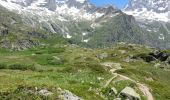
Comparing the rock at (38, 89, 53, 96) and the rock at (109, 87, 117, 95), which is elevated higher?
the rock at (38, 89, 53, 96)

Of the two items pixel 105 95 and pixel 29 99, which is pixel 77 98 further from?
pixel 105 95

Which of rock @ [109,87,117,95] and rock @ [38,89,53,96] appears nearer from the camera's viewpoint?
rock @ [38,89,53,96]

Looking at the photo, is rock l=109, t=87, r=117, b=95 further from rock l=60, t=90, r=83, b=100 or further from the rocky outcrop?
the rocky outcrop

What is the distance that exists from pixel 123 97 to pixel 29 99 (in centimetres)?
1534

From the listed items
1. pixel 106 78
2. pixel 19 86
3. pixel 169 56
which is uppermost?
pixel 19 86

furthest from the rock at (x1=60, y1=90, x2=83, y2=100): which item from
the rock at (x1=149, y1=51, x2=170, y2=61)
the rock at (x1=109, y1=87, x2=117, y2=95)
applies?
the rock at (x1=149, y1=51, x2=170, y2=61)

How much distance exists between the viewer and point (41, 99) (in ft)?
105

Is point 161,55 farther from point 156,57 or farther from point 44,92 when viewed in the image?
point 44,92

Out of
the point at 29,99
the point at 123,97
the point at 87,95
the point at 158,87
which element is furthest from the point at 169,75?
the point at 29,99

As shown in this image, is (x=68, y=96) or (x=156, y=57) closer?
(x=68, y=96)

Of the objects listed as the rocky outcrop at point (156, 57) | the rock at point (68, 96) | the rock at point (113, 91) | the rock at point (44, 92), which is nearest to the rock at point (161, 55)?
the rocky outcrop at point (156, 57)

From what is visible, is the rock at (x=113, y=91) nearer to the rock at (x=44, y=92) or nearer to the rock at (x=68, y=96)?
the rock at (x=68, y=96)

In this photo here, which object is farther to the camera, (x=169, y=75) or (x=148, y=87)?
(x=169, y=75)

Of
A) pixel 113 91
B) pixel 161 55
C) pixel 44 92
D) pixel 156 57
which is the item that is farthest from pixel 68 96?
pixel 156 57
